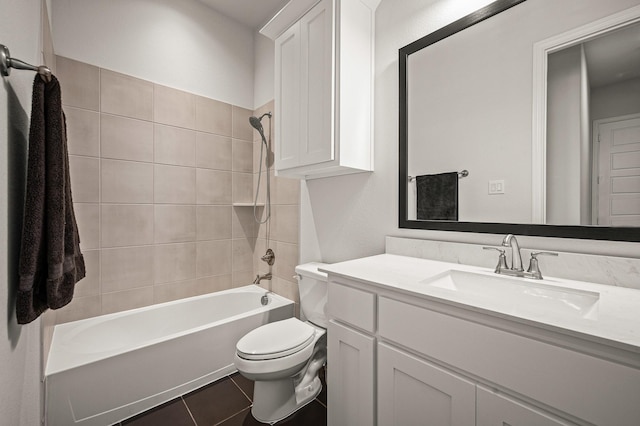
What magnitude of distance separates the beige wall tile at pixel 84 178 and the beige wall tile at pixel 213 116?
32.6 inches

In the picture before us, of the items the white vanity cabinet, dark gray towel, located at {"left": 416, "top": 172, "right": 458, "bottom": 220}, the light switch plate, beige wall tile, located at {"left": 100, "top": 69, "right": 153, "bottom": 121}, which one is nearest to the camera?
the white vanity cabinet

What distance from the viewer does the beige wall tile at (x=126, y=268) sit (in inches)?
78.3

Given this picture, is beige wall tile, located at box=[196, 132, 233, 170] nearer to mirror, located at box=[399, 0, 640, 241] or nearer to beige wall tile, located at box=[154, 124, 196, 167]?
beige wall tile, located at box=[154, 124, 196, 167]

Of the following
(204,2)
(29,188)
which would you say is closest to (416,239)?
(29,188)

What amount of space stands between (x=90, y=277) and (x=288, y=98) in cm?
184

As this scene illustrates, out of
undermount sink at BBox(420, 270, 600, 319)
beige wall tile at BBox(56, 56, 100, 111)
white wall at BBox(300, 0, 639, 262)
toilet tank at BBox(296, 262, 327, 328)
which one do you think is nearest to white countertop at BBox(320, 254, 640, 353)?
undermount sink at BBox(420, 270, 600, 319)

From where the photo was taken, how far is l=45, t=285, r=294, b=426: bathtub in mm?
1396

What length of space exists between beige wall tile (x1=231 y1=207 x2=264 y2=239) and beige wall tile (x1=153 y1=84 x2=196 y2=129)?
86cm

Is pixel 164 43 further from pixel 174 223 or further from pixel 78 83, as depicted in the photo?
pixel 174 223

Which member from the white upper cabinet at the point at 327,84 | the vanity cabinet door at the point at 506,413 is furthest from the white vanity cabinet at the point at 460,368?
the white upper cabinet at the point at 327,84

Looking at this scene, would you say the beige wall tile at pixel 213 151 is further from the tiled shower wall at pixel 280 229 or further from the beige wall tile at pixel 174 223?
the beige wall tile at pixel 174 223

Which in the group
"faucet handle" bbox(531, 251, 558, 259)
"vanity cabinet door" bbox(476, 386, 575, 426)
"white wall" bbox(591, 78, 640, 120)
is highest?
"white wall" bbox(591, 78, 640, 120)

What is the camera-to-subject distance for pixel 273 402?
1.51 metres

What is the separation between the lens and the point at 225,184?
2594 millimetres
